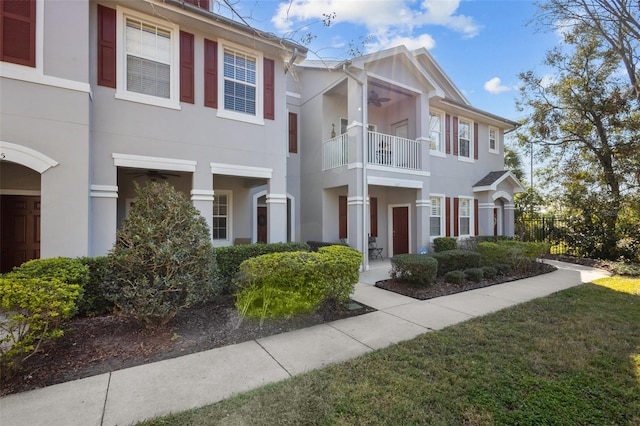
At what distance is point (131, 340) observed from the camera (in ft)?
14.4

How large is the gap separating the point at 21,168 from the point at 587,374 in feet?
37.2

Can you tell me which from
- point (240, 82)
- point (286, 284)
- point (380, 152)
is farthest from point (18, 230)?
point (380, 152)

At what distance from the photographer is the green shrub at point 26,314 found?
3.27m

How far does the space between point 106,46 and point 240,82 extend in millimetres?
3013

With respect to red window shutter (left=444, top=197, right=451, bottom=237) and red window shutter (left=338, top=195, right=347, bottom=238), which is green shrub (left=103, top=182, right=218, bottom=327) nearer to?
red window shutter (left=338, top=195, right=347, bottom=238)

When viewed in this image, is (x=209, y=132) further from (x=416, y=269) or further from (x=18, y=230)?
(x=416, y=269)

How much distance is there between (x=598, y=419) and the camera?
9.25 feet

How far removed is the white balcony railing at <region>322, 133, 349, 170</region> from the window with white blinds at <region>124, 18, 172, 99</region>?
5.78 m

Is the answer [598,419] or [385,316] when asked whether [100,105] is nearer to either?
[385,316]

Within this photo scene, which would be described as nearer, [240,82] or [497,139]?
[240,82]

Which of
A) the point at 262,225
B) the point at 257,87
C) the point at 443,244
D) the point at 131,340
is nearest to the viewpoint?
the point at 131,340

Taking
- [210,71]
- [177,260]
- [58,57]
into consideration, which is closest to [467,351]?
[177,260]

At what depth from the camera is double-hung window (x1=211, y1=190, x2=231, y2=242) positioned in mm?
10523

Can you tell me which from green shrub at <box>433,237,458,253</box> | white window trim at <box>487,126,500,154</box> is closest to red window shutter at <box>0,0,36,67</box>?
green shrub at <box>433,237,458,253</box>
